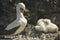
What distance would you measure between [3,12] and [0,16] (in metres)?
0.14

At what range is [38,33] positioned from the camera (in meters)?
7.67

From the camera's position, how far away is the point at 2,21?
9.12 meters

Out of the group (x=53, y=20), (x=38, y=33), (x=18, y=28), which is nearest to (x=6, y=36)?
(x=18, y=28)

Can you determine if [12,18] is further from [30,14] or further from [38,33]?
[38,33]

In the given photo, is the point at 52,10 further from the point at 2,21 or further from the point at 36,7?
the point at 2,21

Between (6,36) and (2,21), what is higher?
(2,21)

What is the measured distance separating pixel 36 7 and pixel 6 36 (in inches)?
109

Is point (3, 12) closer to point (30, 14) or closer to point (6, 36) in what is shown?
point (30, 14)

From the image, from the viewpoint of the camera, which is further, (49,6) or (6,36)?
(49,6)

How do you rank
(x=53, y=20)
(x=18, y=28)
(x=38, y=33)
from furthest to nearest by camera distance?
(x=53, y=20) < (x=38, y=33) < (x=18, y=28)

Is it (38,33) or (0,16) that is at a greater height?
(0,16)

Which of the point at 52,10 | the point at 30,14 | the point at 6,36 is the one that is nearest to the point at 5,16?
the point at 30,14

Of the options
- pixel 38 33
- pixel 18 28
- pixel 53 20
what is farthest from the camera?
pixel 53 20

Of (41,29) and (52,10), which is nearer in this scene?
(41,29)
